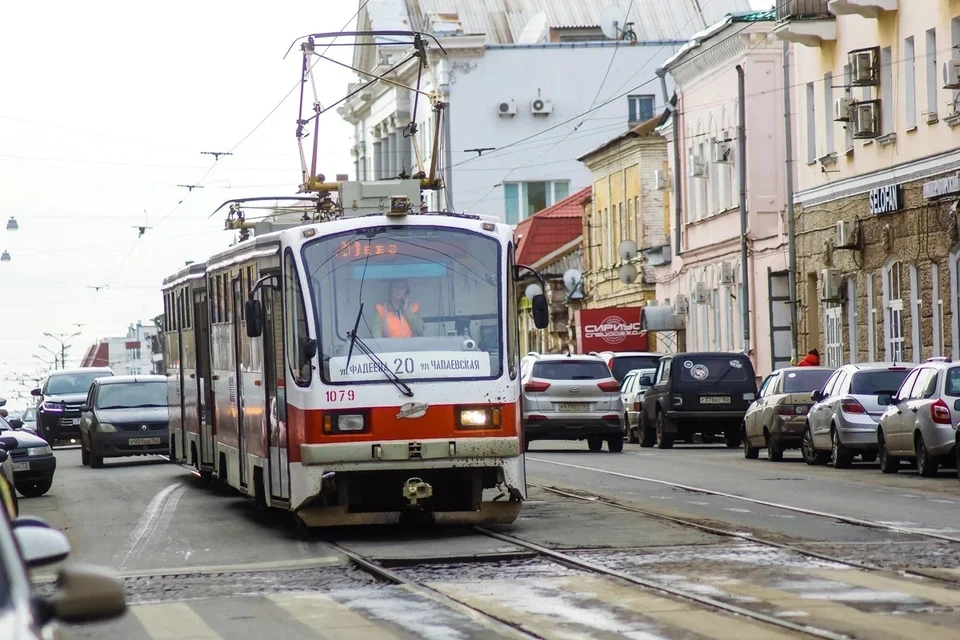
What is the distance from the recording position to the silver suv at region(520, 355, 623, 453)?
35.1 metres

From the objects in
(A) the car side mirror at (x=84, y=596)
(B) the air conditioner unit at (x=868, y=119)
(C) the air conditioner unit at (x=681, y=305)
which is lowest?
(A) the car side mirror at (x=84, y=596)

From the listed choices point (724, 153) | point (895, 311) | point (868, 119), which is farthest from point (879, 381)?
point (724, 153)

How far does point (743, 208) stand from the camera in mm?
47656

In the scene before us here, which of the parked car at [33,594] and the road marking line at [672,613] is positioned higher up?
the parked car at [33,594]

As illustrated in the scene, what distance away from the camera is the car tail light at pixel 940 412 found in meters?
24.1

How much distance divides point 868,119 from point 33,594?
116 feet

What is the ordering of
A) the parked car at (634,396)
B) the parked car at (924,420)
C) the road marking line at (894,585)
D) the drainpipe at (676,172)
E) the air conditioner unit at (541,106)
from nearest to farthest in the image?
1. the road marking line at (894,585)
2. the parked car at (924,420)
3. the parked car at (634,396)
4. the drainpipe at (676,172)
5. the air conditioner unit at (541,106)

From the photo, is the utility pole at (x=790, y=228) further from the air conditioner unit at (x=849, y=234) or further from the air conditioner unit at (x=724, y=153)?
the air conditioner unit at (x=849, y=234)

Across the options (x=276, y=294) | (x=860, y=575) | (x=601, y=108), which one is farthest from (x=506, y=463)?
(x=601, y=108)

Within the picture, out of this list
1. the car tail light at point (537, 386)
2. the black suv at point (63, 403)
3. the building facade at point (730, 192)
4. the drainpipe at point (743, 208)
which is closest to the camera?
the car tail light at point (537, 386)

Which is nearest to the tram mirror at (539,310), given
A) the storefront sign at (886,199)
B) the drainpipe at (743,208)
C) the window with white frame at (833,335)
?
the storefront sign at (886,199)

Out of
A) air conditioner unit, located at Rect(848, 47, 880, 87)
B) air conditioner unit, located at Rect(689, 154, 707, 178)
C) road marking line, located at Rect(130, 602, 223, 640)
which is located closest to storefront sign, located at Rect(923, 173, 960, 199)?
air conditioner unit, located at Rect(848, 47, 880, 87)

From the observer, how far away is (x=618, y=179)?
64.2 m

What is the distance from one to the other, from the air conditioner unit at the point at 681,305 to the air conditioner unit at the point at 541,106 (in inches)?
1120
